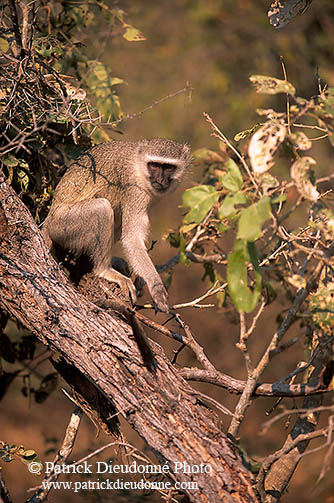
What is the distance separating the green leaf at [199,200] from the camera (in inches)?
101

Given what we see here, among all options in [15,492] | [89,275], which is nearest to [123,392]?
[89,275]

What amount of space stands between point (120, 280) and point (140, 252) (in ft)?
1.24

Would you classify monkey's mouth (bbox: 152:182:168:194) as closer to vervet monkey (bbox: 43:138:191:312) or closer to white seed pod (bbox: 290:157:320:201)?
vervet monkey (bbox: 43:138:191:312)

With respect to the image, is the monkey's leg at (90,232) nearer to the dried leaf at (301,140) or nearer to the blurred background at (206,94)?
the dried leaf at (301,140)

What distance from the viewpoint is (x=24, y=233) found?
3514mm

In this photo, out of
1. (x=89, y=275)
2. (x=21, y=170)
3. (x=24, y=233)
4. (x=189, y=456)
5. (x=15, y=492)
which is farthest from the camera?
(x=15, y=492)

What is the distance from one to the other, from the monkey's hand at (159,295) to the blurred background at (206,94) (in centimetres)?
389

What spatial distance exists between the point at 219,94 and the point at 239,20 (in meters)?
1.49

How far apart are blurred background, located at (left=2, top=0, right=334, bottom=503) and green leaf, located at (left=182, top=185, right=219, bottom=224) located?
5818mm

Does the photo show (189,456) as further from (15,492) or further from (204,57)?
(204,57)

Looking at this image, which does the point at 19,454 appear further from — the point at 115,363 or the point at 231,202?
the point at 231,202

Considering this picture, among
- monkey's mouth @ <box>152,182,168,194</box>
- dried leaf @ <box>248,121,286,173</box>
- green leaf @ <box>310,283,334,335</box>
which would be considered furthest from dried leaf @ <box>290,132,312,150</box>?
monkey's mouth @ <box>152,182,168,194</box>

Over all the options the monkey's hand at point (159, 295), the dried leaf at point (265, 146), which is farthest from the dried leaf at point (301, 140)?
the monkey's hand at point (159, 295)

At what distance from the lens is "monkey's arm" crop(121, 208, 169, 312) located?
4480 millimetres
